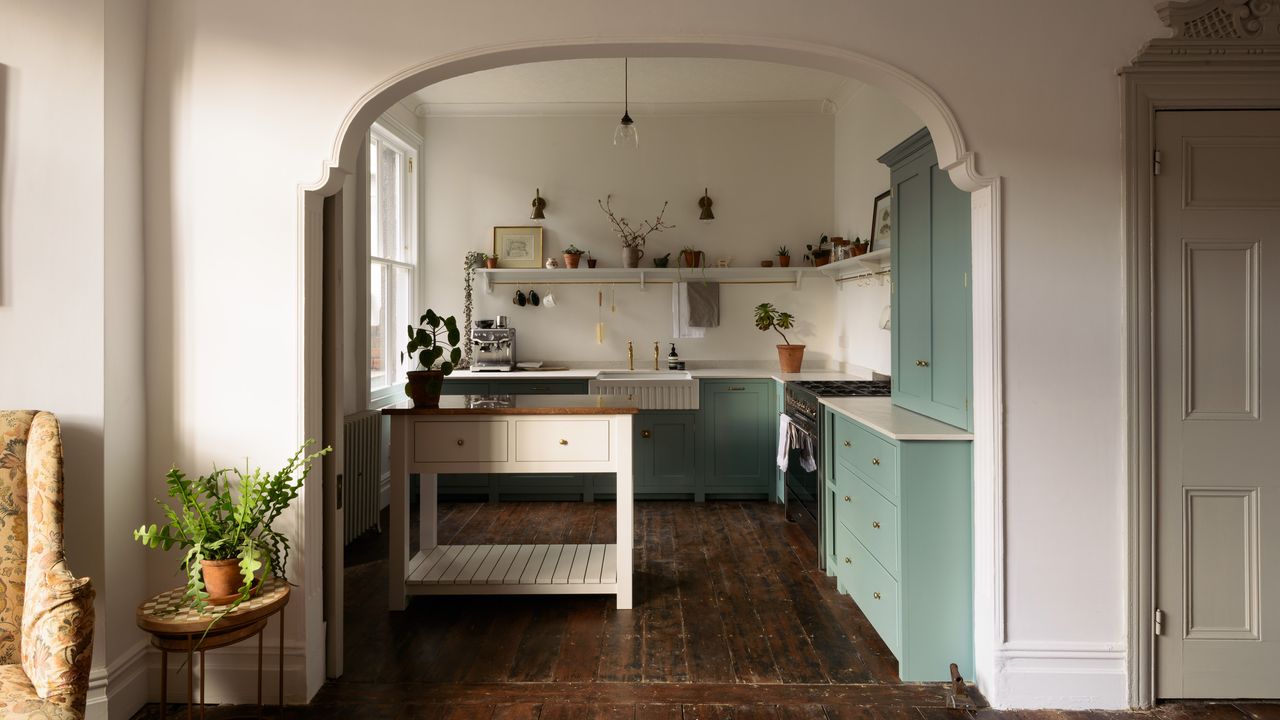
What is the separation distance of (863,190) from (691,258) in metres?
1.42

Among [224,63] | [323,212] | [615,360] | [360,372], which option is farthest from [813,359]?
[224,63]

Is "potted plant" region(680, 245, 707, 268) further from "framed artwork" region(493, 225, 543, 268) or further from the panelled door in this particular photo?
the panelled door

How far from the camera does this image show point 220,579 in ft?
7.36

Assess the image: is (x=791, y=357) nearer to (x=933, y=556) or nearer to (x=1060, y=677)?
(x=933, y=556)

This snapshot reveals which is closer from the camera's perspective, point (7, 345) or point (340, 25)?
point (7, 345)

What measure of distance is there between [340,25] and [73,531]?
6.10ft

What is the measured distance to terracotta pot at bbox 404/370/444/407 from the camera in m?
3.37

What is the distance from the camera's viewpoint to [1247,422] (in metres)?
2.47

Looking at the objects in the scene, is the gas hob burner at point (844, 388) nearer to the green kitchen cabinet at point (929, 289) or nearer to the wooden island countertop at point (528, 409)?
the green kitchen cabinet at point (929, 289)

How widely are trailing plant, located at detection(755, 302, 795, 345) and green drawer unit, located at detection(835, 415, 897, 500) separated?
7.41 feet

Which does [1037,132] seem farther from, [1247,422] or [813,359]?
[813,359]

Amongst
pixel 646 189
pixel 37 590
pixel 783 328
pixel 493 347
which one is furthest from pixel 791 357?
pixel 37 590

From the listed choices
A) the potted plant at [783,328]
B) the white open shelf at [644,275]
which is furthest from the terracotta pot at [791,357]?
the white open shelf at [644,275]

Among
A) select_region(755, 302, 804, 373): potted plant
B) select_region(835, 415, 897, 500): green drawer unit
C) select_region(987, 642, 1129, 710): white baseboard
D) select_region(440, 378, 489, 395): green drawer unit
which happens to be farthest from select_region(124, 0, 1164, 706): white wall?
select_region(755, 302, 804, 373): potted plant
